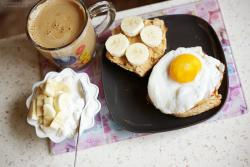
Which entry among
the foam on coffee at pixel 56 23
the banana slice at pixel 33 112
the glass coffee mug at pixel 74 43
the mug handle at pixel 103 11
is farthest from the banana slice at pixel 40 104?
the mug handle at pixel 103 11

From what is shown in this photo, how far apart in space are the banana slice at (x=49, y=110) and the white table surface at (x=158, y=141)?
0.47m

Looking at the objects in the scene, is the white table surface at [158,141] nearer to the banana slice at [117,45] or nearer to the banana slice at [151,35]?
the banana slice at [151,35]

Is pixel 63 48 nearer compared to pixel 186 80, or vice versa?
pixel 63 48

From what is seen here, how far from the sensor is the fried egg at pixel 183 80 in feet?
5.38

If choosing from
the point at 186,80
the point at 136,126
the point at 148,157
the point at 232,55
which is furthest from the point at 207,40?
the point at 148,157

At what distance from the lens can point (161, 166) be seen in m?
1.82

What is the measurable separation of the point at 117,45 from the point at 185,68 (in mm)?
664

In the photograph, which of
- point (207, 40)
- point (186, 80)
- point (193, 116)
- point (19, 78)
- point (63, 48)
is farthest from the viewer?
point (19, 78)

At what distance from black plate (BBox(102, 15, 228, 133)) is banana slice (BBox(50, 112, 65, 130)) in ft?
1.42

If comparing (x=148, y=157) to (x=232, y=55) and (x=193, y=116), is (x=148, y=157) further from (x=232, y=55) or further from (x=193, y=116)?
(x=232, y=55)

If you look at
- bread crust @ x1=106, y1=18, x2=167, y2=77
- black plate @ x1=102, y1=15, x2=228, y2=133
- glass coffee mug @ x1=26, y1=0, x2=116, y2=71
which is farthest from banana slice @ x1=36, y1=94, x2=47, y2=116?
bread crust @ x1=106, y1=18, x2=167, y2=77

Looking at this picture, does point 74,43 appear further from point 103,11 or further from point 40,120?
point 40,120

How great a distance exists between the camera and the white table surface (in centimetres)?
182

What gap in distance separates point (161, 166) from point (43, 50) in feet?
4.98
